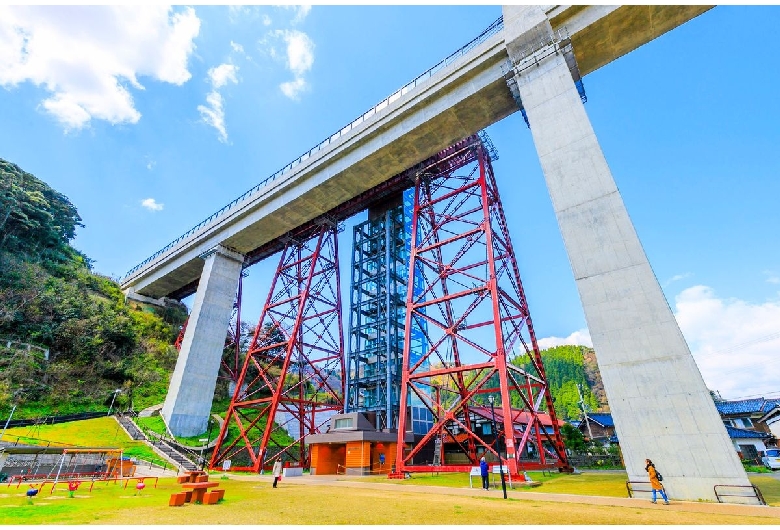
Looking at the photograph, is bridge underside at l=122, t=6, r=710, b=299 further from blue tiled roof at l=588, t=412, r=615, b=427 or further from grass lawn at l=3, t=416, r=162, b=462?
blue tiled roof at l=588, t=412, r=615, b=427

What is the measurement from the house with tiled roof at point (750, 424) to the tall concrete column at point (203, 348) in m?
40.5

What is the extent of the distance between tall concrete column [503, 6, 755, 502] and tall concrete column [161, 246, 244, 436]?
26.2 m

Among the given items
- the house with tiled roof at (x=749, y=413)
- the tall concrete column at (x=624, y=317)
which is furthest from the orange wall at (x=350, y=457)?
the house with tiled roof at (x=749, y=413)

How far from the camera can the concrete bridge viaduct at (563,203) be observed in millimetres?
11102

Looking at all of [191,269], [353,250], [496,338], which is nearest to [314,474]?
[496,338]

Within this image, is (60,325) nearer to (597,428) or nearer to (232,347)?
(232,347)

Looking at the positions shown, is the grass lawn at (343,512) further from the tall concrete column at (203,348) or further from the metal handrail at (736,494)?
the tall concrete column at (203,348)

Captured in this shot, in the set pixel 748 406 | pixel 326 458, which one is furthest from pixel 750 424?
pixel 326 458

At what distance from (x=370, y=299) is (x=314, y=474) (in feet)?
43.2

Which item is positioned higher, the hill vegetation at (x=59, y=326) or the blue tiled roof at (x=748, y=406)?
the hill vegetation at (x=59, y=326)

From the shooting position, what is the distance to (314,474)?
75.8ft

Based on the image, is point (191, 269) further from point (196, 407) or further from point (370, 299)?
point (370, 299)

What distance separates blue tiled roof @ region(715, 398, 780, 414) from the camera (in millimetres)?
38616

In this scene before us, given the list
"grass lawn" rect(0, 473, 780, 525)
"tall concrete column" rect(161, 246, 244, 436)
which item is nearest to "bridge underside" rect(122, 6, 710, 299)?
"tall concrete column" rect(161, 246, 244, 436)
